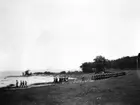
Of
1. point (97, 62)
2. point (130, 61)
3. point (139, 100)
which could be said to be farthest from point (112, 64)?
point (139, 100)

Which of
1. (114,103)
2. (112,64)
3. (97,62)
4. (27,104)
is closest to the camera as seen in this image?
(114,103)

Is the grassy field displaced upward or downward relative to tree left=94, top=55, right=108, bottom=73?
downward

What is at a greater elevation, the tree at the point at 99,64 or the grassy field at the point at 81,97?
the tree at the point at 99,64

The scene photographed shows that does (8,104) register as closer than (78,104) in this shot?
No

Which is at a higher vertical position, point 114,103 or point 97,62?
point 97,62

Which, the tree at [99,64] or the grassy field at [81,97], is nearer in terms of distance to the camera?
the grassy field at [81,97]

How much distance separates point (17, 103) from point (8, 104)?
1128 mm

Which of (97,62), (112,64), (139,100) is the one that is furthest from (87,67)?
(139,100)

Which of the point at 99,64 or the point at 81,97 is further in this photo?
the point at 99,64

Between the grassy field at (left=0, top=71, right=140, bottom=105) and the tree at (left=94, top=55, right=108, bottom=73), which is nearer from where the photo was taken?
the grassy field at (left=0, top=71, right=140, bottom=105)

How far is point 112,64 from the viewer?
116125 millimetres

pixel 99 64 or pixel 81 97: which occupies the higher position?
pixel 99 64

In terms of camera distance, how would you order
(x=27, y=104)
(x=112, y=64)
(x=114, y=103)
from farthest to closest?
(x=112, y=64), (x=27, y=104), (x=114, y=103)

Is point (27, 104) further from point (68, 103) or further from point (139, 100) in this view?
point (139, 100)
